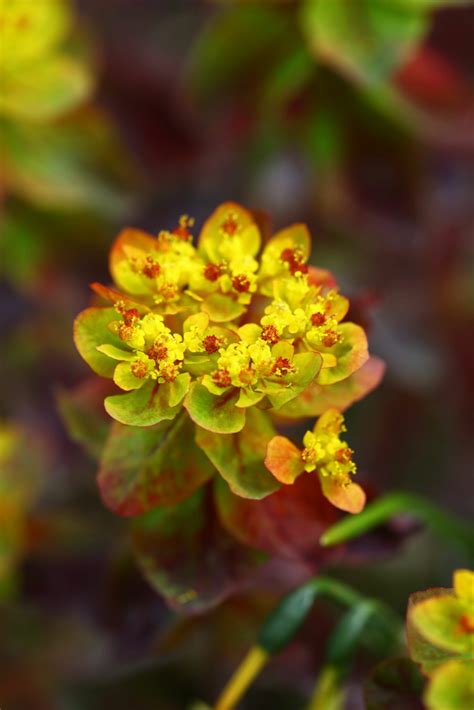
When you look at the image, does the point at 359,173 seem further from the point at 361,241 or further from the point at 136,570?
the point at 136,570

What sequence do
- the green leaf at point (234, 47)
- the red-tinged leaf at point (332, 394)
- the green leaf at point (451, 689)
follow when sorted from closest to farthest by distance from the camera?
Result: the green leaf at point (451, 689)
the red-tinged leaf at point (332, 394)
the green leaf at point (234, 47)

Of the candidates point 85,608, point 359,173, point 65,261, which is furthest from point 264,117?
point 85,608

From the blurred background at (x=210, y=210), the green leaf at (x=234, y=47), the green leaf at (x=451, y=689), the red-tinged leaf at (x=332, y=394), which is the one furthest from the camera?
the green leaf at (x=234, y=47)

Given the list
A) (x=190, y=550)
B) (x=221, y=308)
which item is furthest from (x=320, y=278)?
(x=190, y=550)

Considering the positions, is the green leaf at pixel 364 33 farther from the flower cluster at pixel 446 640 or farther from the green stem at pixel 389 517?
the flower cluster at pixel 446 640

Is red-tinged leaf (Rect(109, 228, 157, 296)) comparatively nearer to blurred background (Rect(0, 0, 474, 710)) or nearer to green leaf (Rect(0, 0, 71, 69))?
blurred background (Rect(0, 0, 474, 710))

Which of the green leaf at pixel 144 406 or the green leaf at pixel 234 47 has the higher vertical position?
the green leaf at pixel 234 47

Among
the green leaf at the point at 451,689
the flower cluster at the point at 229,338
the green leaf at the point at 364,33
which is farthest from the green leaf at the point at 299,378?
the green leaf at the point at 364,33
